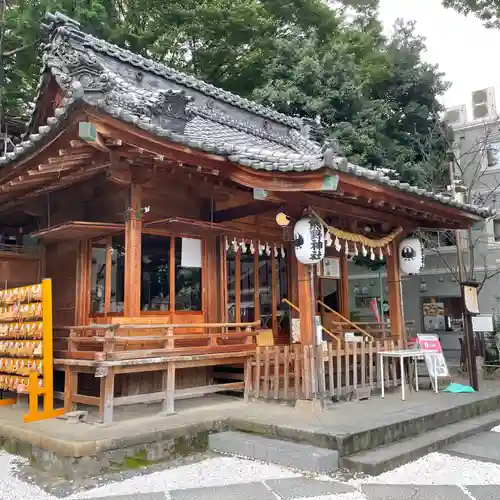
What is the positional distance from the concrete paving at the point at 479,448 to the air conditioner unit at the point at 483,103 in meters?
16.8

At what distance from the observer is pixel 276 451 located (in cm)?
540

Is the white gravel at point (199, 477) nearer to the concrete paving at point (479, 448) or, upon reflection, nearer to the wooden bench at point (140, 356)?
the wooden bench at point (140, 356)

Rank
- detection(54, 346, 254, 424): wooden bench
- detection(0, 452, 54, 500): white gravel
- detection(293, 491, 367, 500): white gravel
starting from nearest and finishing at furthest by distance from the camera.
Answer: detection(293, 491, 367, 500): white gravel → detection(0, 452, 54, 500): white gravel → detection(54, 346, 254, 424): wooden bench

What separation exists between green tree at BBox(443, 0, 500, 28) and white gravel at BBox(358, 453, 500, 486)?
13.9 metres

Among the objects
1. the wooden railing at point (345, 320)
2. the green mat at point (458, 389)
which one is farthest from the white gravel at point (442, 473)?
the wooden railing at point (345, 320)

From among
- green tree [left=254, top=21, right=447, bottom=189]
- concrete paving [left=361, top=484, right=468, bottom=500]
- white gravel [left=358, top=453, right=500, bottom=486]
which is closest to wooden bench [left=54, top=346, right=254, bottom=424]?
white gravel [left=358, top=453, right=500, bottom=486]

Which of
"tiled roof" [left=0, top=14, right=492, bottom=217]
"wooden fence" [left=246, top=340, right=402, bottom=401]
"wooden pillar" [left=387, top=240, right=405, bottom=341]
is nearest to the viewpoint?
"tiled roof" [left=0, top=14, right=492, bottom=217]

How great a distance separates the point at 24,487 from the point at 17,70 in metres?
13.4

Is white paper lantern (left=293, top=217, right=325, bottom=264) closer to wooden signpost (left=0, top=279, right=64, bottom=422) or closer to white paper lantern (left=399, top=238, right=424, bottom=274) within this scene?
white paper lantern (left=399, top=238, right=424, bottom=274)

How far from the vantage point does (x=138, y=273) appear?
7.23 m

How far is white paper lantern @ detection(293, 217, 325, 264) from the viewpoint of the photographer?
6926 mm

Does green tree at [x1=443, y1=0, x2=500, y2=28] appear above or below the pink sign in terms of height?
above

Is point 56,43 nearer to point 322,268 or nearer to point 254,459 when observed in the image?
point 322,268

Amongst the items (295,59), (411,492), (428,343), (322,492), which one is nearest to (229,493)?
(322,492)
